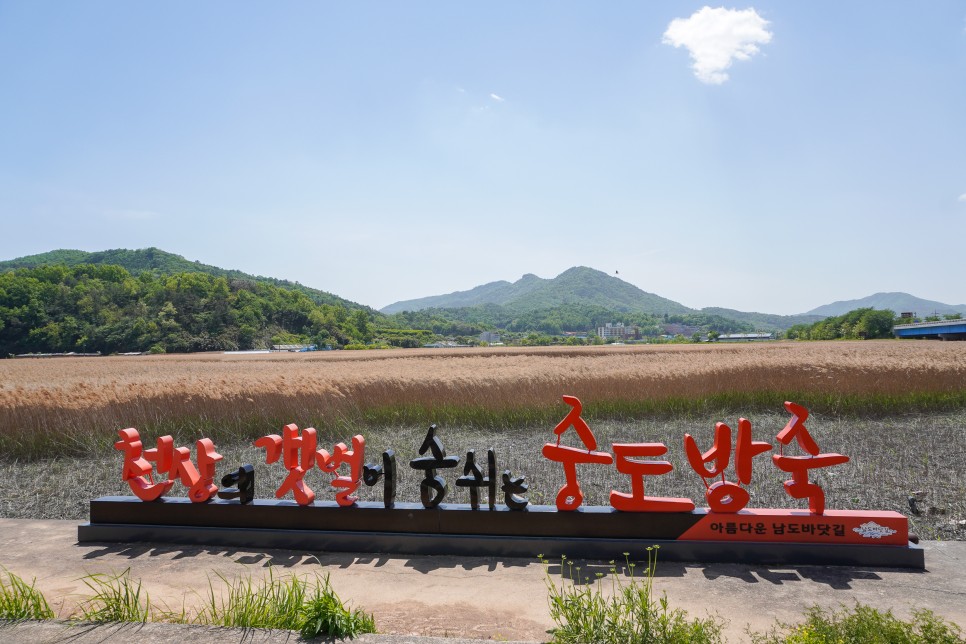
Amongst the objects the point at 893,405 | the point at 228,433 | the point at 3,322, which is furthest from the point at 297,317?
the point at 893,405

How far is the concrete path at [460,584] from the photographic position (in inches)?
177

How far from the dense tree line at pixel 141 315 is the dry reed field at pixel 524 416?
5995 centimetres

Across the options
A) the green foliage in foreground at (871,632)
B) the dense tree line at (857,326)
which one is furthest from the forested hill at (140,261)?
the green foliage in foreground at (871,632)

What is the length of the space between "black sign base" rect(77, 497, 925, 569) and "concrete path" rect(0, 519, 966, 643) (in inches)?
5.1

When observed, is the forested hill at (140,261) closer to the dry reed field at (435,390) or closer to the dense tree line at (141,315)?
the dense tree line at (141,315)

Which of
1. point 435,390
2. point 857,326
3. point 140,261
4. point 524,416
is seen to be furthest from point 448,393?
point 140,261

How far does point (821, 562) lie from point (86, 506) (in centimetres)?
1093

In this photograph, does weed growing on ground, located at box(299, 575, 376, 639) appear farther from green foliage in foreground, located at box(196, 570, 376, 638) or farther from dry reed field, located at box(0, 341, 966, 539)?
dry reed field, located at box(0, 341, 966, 539)

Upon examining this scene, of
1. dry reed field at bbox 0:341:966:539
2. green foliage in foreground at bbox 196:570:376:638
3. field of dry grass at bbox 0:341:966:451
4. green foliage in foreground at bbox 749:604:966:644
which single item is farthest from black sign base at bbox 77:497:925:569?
field of dry grass at bbox 0:341:966:451

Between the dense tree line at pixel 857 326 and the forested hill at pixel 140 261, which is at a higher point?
the forested hill at pixel 140 261

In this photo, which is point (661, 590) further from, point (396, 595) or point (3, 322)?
point (3, 322)

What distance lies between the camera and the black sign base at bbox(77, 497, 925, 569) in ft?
19.1

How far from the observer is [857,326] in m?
82.6

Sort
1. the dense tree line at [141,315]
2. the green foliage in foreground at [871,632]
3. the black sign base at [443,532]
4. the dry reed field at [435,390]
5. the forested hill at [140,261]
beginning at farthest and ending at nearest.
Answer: the forested hill at [140,261]
the dense tree line at [141,315]
the dry reed field at [435,390]
the black sign base at [443,532]
the green foliage in foreground at [871,632]
